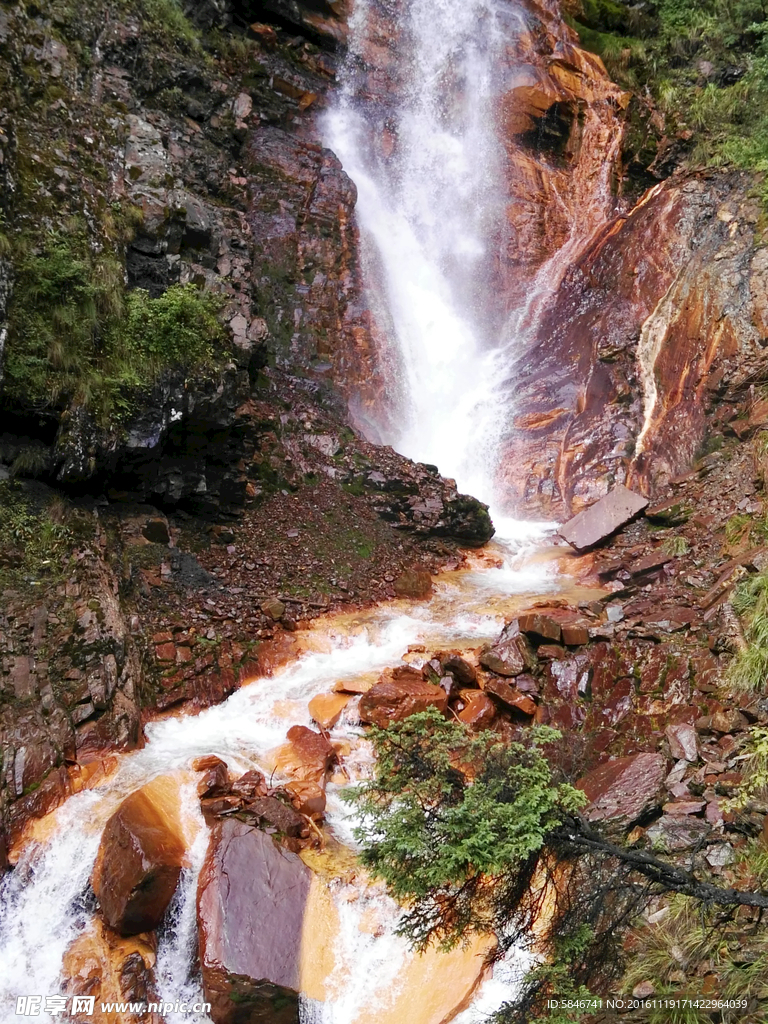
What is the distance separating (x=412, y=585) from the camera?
11.5 m

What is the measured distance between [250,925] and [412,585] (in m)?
6.58

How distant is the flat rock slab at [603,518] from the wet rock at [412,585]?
120 inches

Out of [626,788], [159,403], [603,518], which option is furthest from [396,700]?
[603,518]

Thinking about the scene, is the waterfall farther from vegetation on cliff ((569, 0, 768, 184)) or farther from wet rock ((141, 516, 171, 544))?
wet rock ((141, 516, 171, 544))

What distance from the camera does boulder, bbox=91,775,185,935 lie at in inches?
217

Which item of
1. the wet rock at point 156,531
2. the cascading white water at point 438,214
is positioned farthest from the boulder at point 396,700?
the cascading white water at point 438,214

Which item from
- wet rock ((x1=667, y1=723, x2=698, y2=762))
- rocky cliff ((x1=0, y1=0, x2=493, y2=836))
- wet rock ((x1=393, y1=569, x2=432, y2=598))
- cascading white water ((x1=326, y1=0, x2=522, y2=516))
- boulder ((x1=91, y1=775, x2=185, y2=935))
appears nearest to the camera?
boulder ((x1=91, y1=775, x2=185, y2=935))

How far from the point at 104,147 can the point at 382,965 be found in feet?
38.8

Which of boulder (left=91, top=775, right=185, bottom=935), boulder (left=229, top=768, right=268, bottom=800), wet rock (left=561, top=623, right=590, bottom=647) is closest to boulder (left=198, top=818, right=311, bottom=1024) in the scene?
boulder (left=91, top=775, right=185, bottom=935)

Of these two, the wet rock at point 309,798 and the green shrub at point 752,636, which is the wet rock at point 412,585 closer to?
the wet rock at point 309,798

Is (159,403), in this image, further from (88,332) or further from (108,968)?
(108,968)

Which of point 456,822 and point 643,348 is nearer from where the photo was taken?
point 456,822

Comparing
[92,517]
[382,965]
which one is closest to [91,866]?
[382,965]

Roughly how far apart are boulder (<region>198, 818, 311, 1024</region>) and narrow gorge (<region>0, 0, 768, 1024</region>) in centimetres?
3
